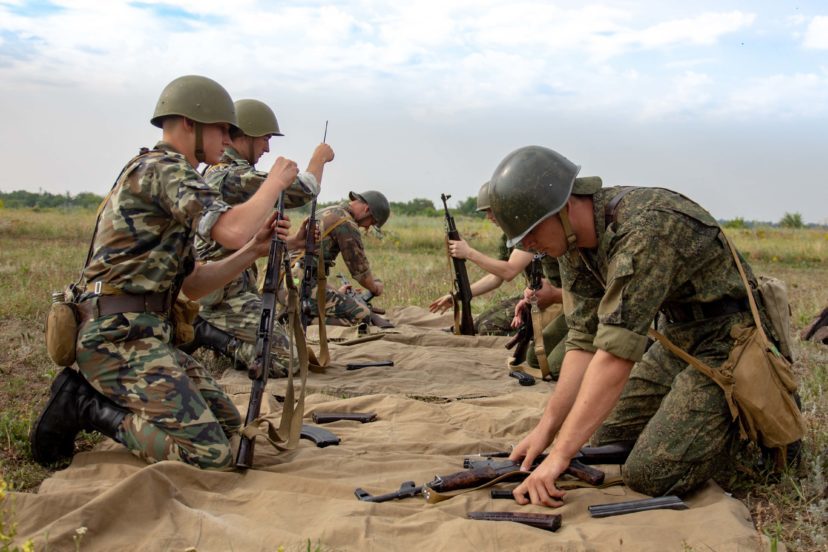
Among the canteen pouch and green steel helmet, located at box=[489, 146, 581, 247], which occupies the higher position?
green steel helmet, located at box=[489, 146, 581, 247]

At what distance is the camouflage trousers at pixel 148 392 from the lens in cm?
452

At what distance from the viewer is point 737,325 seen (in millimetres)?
4336

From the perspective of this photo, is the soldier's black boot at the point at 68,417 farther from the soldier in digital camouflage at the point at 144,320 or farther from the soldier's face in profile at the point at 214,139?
the soldier's face in profile at the point at 214,139

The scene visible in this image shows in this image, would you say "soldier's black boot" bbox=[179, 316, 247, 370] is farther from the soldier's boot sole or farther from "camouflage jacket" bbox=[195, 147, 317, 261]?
the soldier's boot sole

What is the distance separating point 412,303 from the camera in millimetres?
11797

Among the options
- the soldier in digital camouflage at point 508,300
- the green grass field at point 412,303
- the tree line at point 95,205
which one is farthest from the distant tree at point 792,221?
the soldier in digital camouflage at point 508,300

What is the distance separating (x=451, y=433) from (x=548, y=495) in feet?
4.94

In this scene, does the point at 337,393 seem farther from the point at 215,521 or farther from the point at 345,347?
the point at 215,521

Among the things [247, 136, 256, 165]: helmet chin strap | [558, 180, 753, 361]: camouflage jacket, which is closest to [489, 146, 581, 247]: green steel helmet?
[558, 180, 753, 361]: camouflage jacket

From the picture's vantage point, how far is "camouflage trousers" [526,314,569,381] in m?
7.18

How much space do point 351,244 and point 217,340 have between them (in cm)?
242

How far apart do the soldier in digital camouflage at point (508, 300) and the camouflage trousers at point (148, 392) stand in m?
2.59

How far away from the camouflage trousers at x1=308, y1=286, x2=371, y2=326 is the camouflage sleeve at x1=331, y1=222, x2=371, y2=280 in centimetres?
40

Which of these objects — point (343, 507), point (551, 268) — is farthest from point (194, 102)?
point (343, 507)
